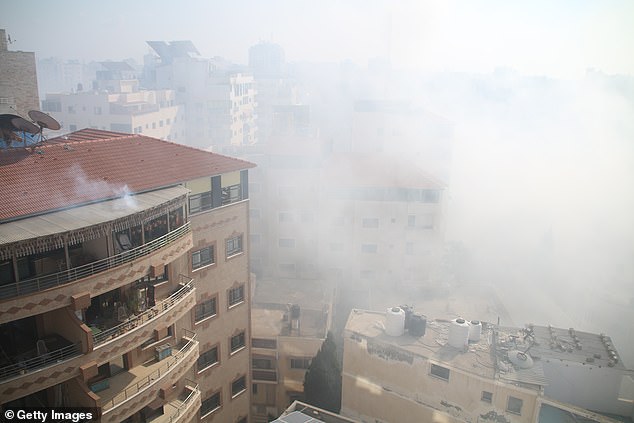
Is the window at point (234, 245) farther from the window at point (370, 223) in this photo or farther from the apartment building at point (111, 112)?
the apartment building at point (111, 112)

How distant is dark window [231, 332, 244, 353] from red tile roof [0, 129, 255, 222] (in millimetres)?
5594

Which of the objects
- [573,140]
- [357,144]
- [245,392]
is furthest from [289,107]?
[573,140]

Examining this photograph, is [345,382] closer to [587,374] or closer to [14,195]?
[587,374]

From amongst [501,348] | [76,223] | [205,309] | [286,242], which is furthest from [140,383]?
[286,242]

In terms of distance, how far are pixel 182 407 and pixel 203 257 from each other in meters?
4.05

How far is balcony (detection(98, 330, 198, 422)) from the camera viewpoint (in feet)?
33.8

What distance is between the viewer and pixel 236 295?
1586cm

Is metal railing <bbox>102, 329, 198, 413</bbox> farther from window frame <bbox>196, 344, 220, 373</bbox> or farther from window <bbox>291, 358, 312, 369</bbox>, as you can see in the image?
window <bbox>291, 358, 312, 369</bbox>

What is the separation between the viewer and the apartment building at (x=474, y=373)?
13648mm

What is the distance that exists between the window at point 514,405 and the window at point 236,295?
841 centimetres

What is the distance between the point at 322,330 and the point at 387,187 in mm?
10536

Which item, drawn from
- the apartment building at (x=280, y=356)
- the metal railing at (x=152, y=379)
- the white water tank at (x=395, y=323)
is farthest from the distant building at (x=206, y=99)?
the metal railing at (x=152, y=379)

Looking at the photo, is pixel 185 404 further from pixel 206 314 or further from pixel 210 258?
pixel 210 258

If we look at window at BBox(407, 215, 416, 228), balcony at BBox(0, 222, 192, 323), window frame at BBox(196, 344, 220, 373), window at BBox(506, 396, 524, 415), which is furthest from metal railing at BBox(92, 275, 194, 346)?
window at BBox(407, 215, 416, 228)
